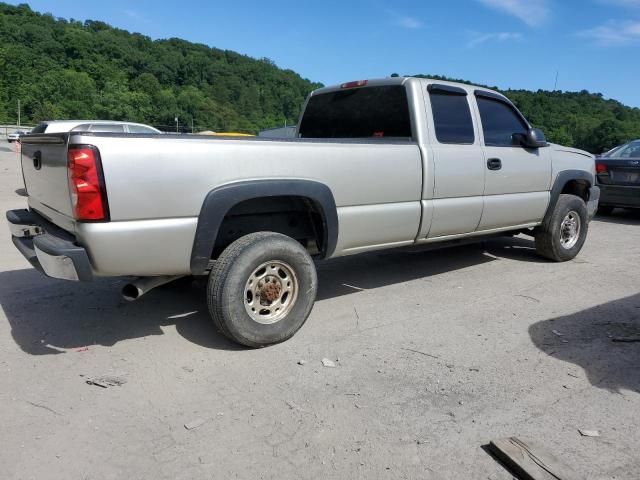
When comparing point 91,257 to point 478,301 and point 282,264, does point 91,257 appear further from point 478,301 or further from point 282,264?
point 478,301

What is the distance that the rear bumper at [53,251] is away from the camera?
9.75 feet

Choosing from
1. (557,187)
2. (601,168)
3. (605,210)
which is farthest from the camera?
(605,210)

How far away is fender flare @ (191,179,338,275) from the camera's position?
10.8 feet

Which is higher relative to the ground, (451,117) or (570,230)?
(451,117)

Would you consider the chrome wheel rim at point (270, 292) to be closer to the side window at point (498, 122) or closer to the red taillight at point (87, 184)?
the red taillight at point (87, 184)

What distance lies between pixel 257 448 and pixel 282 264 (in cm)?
146

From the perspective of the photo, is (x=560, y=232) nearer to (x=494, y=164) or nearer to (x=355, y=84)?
(x=494, y=164)

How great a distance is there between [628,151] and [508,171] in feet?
22.1

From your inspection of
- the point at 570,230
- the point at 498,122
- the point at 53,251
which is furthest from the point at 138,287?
the point at 570,230

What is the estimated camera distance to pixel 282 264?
3.69 meters

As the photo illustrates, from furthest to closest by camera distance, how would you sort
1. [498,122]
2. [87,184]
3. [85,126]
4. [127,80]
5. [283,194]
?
[127,80] < [85,126] < [498,122] < [283,194] < [87,184]

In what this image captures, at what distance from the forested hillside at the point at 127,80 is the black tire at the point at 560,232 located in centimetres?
7917

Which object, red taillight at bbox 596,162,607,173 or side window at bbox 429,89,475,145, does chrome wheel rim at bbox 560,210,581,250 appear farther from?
red taillight at bbox 596,162,607,173

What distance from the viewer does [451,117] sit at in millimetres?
4863
